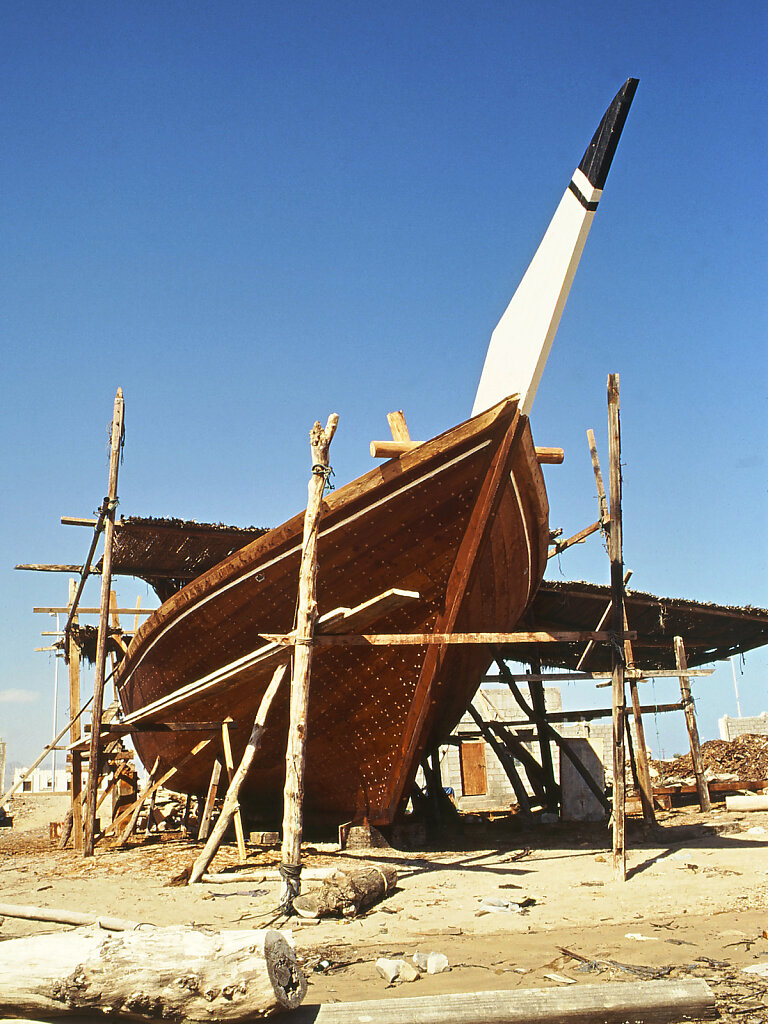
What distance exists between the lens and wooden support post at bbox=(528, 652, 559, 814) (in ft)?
39.3

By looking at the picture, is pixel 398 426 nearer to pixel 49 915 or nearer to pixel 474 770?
pixel 49 915

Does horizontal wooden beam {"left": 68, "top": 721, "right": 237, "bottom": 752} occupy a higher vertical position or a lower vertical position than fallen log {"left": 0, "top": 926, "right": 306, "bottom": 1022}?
higher

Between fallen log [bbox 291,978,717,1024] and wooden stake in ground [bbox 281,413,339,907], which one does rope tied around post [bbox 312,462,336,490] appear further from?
fallen log [bbox 291,978,717,1024]

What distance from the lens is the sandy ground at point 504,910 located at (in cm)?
380

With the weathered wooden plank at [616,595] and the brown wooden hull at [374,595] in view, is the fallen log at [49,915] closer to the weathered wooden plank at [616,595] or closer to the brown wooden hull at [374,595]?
the brown wooden hull at [374,595]

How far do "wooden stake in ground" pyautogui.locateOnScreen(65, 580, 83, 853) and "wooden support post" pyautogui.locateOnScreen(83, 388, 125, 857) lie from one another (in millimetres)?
1231

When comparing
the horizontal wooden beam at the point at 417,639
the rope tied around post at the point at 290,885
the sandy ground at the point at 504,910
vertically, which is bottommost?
the sandy ground at the point at 504,910

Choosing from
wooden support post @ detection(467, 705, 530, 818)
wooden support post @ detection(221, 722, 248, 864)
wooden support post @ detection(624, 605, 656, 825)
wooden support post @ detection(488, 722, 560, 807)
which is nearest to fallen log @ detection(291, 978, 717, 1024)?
wooden support post @ detection(221, 722, 248, 864)

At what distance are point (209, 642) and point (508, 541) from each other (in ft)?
11.0

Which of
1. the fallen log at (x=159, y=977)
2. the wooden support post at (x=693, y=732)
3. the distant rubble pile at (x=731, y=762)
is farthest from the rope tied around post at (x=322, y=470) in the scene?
the distant rubble pile at (x=731, y=762)

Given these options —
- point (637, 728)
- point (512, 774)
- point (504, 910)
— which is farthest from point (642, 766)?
point (504, 910)

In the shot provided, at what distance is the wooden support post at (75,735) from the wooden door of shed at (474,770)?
345 inches

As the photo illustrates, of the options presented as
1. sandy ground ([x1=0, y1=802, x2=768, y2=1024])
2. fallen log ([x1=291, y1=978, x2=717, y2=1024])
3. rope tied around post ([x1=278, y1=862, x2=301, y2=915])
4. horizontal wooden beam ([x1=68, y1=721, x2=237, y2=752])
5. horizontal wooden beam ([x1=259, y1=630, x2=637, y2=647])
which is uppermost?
horizontal wooden beam ([x1=259, y1=630, x2=637, y2=647])

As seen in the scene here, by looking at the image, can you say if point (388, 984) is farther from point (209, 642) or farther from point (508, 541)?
point (209, 642)
